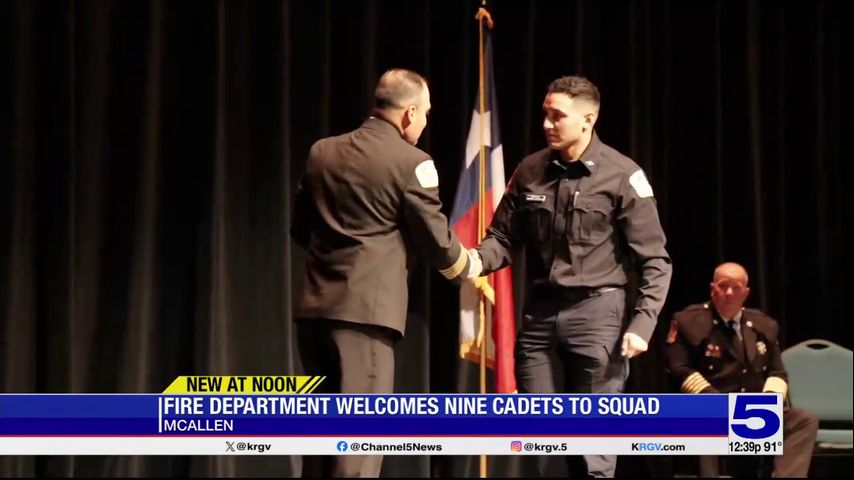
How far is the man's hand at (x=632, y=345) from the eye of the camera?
11.7ft

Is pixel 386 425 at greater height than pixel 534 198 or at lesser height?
lesser

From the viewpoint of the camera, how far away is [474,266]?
3.84 metres

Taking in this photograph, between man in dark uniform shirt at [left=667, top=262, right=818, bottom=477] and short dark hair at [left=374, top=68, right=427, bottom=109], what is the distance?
2.36 m

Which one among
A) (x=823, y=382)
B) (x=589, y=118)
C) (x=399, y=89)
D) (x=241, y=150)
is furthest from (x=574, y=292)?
(x=823, y=382)

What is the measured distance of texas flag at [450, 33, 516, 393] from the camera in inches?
197

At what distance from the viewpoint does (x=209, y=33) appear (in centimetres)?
556

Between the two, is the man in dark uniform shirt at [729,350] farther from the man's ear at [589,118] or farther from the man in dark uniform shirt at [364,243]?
the man in dark uniform shirt at [364,243]

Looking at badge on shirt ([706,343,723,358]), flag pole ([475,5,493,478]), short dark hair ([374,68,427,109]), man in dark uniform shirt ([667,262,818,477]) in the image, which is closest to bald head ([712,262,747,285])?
man in dark uniform shirt ([667,262,818,477])

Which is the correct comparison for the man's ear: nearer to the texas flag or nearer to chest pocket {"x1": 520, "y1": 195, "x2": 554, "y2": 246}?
chest pocket {"x1": 520, "y1": 195, "x2": 554, "y2": 246}

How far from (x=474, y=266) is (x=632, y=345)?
60cm

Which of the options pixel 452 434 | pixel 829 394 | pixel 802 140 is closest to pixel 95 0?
pixel 452 434

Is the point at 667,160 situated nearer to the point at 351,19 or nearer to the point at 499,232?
the point at 351,19

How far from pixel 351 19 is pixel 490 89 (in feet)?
2.96

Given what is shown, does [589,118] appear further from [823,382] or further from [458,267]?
[823,382]
